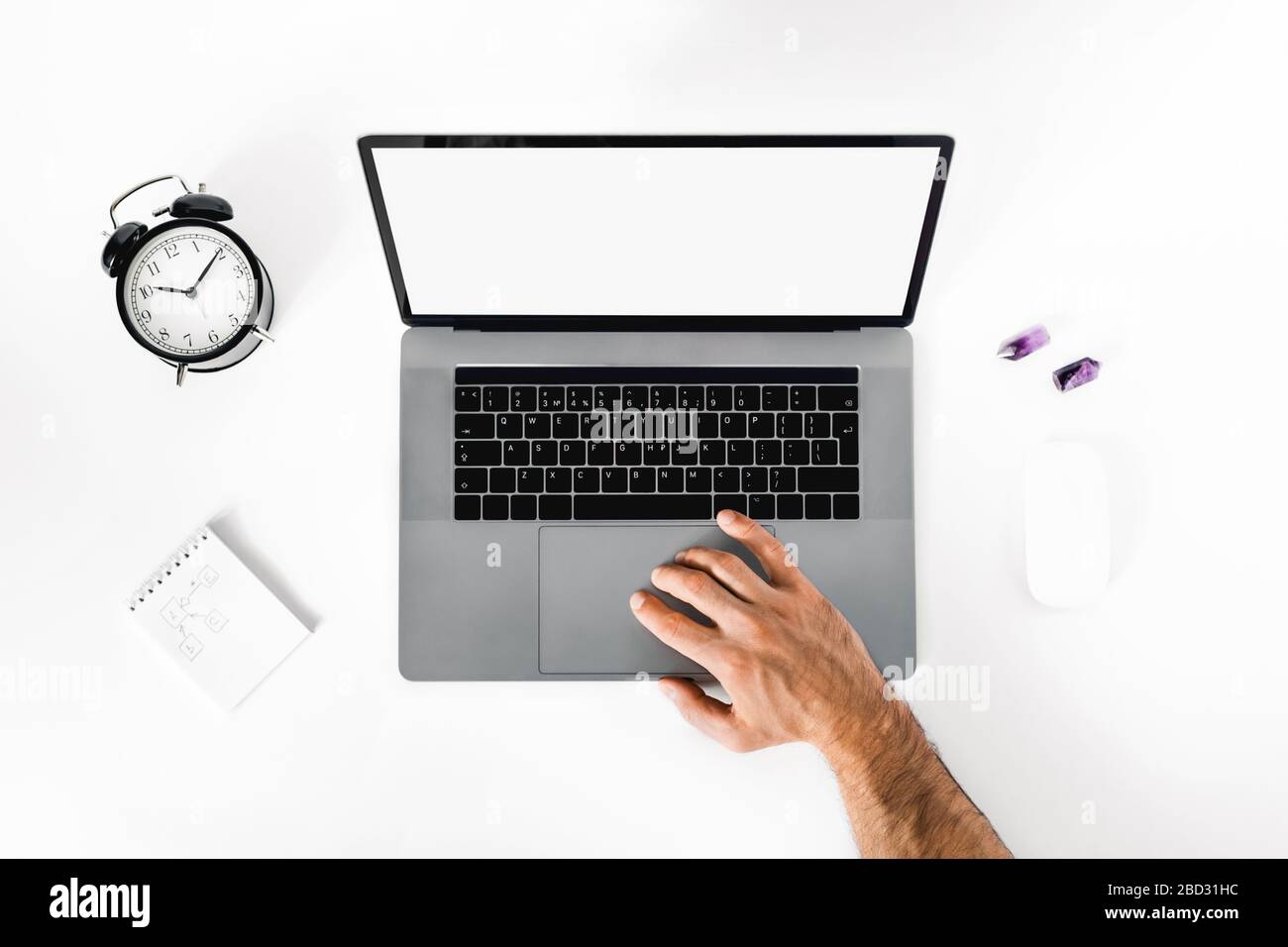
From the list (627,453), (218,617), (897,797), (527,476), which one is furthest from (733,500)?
(218,617)

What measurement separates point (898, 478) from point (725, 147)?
401mm

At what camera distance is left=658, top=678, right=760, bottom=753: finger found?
90cm

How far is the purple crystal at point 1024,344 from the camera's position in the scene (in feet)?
3.05

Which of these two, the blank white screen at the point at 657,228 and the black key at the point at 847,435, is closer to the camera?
the blank white screen at the point at 657,228

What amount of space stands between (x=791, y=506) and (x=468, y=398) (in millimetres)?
379

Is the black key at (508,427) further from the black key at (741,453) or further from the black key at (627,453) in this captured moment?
the black key at (741,453)

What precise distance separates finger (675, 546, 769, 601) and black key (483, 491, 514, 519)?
21 centimetres

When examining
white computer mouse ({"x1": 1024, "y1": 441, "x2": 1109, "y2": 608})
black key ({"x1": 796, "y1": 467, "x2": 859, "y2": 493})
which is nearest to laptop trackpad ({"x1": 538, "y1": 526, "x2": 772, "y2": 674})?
black key ({"x1": 796, "y1": 467, "x2": 859, "y2": 493})

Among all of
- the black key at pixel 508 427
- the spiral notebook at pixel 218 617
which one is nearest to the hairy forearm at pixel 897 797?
the black key at pixel 508 427

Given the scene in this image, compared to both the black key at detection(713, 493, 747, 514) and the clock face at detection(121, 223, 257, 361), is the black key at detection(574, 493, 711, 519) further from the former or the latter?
the clock face at detection(121, 223, 257, 361)
